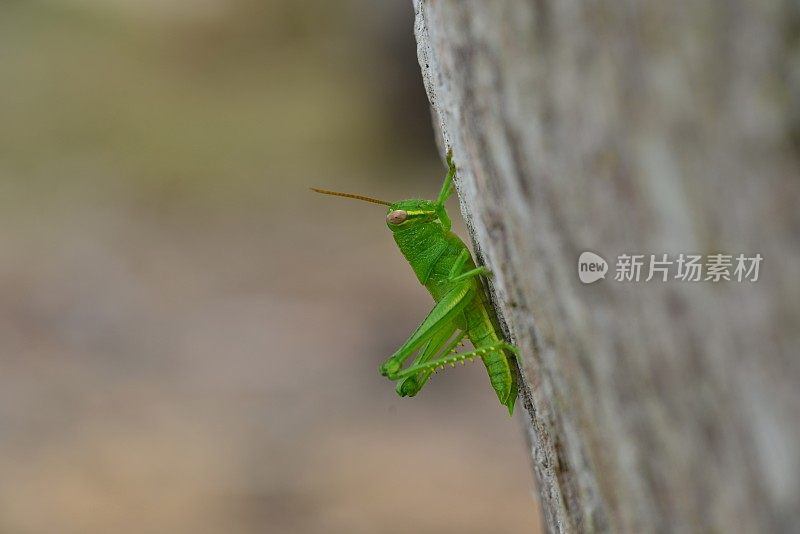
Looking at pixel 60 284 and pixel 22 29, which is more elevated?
pixel 22 29

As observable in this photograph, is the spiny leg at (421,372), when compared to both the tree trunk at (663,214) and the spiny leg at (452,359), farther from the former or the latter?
the tree trunk at (663,214)

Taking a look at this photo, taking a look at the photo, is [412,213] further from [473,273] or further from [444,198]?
[473,273]

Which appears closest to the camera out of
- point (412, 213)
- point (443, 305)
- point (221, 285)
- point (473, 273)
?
point (473, 273)

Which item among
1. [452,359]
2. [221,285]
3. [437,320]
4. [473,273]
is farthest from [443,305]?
[221,285]

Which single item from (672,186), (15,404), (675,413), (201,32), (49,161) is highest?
(672,186)

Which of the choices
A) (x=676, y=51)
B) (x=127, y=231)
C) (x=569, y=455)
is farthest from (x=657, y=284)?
(x=127, y=231)

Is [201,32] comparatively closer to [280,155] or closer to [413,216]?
[280,155]

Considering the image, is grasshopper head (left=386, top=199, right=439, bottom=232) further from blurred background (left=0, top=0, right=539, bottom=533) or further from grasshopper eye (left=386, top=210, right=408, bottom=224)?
blurred background (left=0, top=0, right=539, bottom=533)
